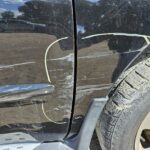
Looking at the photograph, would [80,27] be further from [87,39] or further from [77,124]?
[77,124]

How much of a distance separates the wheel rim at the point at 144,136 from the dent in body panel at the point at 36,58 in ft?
1.44

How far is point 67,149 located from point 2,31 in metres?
0.80

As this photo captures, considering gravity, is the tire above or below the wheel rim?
above

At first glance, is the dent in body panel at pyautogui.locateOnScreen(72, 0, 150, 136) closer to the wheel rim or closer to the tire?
the tire

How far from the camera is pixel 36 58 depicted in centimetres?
254

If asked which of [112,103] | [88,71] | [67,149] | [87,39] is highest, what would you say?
[87,39]

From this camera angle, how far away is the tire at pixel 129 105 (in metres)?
2.70

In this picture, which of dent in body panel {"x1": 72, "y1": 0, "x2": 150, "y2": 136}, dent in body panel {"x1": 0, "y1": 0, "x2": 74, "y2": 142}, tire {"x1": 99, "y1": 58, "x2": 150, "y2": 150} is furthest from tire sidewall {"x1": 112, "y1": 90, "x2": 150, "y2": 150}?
dent in body panel {"x1": 0, "y1": 0, "x2": 74, "y2": 142}

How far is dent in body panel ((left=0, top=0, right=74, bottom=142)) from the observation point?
8.08 feet

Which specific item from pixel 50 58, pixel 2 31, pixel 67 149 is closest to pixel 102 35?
pixel 50 58

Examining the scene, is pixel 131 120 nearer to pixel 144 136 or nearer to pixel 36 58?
pixel 144 136

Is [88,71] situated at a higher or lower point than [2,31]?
lower

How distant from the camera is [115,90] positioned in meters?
2.74

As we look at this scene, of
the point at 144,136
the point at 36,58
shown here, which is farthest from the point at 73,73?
the point at 144,136
